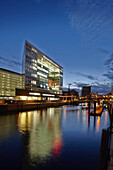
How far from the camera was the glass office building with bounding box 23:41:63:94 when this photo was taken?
98.6 m

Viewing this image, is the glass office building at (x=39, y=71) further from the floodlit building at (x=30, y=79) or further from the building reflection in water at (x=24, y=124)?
the building reflection in water at (x=24, y=124)

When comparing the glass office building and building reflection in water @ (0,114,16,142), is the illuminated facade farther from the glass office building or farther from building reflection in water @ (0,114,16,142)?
building reflection in water @ (0,114,16,142)

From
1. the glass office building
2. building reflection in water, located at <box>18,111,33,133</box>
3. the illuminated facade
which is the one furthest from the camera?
the illuminated facade

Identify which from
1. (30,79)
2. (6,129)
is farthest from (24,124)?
(30,79)

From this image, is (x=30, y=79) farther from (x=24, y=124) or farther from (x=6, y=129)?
(x=6, y=129)

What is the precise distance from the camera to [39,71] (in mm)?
115250

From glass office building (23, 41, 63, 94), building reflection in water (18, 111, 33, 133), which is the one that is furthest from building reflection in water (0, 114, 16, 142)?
glass office building (23, 41, 63, 94)

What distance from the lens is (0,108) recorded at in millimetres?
49531

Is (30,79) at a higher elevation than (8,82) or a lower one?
higher

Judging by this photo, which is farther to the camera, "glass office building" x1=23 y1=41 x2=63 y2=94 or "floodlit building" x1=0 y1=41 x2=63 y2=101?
"glass office building" x1=23 y1=41 x2=63 y2=94

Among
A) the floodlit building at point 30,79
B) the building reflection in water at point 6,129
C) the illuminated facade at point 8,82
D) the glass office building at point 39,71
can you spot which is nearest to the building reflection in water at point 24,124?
the building reflection in water at point 6,129

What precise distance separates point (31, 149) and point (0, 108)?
124 feet

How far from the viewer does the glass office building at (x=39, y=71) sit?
98.6 metres

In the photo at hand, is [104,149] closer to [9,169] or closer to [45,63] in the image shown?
[9,169]
